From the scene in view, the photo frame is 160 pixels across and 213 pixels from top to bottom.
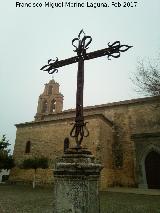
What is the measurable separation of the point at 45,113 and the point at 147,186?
51.1 feet

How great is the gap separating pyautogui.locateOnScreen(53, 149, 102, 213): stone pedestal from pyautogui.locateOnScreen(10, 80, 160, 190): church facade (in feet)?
46.2

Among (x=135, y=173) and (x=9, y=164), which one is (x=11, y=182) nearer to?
(x=9, y=164)

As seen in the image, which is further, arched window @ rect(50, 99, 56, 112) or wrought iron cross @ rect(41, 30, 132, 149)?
arched window @ rect(50, 99, 56, 112)

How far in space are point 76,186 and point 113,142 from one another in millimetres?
18189

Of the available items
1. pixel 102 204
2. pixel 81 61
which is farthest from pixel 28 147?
pixel 81 61

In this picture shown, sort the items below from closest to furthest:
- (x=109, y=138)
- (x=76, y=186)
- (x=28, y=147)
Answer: (x=76, y=186)
(x=109, y=138)
(x=28, y=147)

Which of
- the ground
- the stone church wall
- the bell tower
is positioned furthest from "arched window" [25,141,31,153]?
the ground

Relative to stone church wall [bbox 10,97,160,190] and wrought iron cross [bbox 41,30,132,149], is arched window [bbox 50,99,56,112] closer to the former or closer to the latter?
stone church wall [bbox 10,97,160,190]

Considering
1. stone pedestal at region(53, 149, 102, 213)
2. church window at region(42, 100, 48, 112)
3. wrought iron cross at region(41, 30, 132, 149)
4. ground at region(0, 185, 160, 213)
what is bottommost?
ground at region(0, 185, 160, 213)

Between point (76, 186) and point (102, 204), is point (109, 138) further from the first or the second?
point (76, 186)

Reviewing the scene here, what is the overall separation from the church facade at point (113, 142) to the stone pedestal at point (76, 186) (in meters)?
14.1

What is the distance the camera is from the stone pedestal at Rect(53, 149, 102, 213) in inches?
112

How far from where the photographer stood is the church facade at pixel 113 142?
1802 cm

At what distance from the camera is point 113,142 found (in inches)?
814
